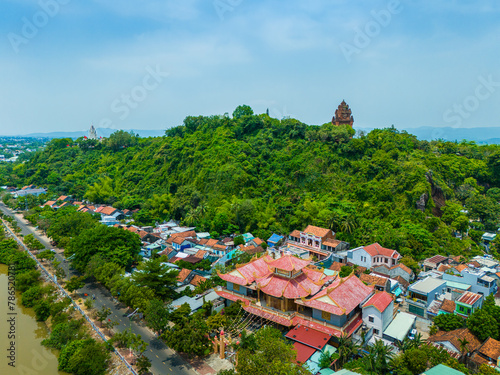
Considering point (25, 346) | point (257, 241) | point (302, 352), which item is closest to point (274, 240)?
point (257, 241)

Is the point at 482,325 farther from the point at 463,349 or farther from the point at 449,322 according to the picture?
the point at 463,349

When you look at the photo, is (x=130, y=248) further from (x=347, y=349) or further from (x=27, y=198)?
(x=27, y=198)

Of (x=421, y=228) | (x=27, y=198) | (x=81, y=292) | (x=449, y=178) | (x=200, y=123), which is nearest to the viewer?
(x=81, y=292)

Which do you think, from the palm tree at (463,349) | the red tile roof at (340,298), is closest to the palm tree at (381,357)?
the red tile roof at (340,298)

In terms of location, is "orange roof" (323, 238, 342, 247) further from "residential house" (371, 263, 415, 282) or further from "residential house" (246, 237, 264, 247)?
"residential house" (246, 237, 264, 247)

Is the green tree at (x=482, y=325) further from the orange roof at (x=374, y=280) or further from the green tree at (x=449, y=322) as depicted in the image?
the orange roof at (x=374, y=280)

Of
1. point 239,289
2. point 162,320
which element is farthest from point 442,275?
point 162,320

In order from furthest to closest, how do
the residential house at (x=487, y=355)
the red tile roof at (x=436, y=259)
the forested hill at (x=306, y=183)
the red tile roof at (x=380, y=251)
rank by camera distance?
the forested hill at (x=306, y=183)
the red tile roof at (x=380, y=251)
the red tile roof at (x=436, y=259)
the residential house at (x=487, y=355)
